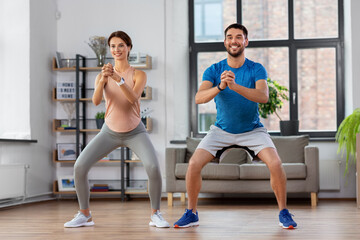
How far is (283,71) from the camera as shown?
6.60 meters

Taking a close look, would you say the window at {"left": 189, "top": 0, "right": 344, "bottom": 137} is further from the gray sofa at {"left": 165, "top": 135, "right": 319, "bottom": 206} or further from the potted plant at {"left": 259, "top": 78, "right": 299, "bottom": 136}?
the gray sofa at {"left": 165, "top": 135, "right": 319, "bottom": 206}

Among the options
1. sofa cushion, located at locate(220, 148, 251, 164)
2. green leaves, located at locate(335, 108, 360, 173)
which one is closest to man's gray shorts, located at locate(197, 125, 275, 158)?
green leaves, located at locate(335, 108, 360, 173)

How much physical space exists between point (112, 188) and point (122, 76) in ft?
10.2

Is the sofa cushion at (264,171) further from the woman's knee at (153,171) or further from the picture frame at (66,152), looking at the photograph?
the picture frame at (66,152)

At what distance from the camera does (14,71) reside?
19.7ft

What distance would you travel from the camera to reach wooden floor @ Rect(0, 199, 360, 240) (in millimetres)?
3215

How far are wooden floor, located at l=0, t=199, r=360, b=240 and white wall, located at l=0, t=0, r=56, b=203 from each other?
0.45 m

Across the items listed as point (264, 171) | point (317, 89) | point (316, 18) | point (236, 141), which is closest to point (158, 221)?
point (236, 141)

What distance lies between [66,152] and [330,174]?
3211 millimetres

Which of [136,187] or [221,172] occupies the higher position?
[221,172]

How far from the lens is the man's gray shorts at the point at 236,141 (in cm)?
345

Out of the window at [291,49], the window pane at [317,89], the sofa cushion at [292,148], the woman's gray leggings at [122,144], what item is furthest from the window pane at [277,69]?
the woman's gray leggings at [122,144]

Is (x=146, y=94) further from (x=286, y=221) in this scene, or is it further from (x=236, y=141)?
(x=286, y=221)

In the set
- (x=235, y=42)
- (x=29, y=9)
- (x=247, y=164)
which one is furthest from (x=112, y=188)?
(x=235, y=42)
